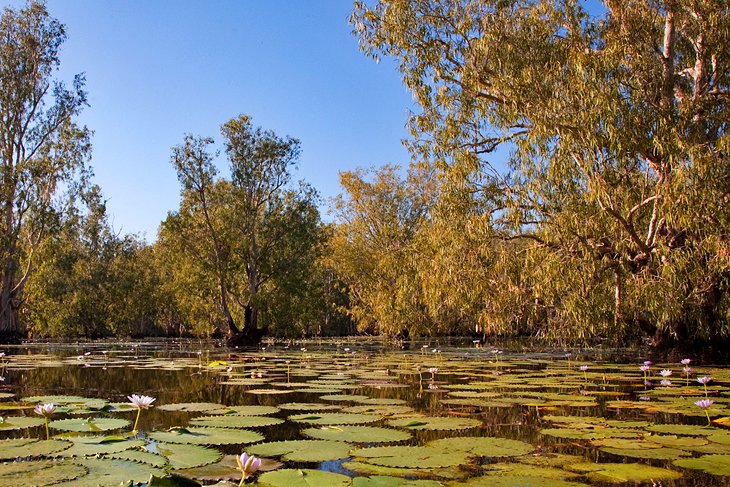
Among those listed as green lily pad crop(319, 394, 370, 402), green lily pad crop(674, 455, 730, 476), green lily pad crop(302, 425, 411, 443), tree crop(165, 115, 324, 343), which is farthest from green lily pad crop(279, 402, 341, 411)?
tree crop(165, 115, 324, 343)

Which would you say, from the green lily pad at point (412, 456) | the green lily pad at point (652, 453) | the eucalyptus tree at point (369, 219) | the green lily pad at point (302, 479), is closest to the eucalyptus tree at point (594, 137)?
the green lily pad at point (652, 453)

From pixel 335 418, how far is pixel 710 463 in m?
1.86

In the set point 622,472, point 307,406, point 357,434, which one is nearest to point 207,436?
point 357,434

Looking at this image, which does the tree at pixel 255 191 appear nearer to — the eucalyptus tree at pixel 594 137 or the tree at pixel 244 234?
the tree at pixel 244 234

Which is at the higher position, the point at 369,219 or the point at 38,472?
the point at 369,219

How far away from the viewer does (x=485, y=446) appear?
8.16ft

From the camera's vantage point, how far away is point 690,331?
9.86 m

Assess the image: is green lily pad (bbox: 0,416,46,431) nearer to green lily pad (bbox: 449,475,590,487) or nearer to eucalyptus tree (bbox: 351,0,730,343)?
green lily pad (bbox: 449,475,590,487)

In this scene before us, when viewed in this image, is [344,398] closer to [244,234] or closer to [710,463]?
[710,463]

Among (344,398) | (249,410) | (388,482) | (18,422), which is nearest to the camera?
(388,482)

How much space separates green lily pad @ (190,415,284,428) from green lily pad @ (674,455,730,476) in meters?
1.98

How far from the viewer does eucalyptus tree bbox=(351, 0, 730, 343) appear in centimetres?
801

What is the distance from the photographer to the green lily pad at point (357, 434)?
262 centimetres

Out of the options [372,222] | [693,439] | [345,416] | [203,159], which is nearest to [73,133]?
[203,159]
